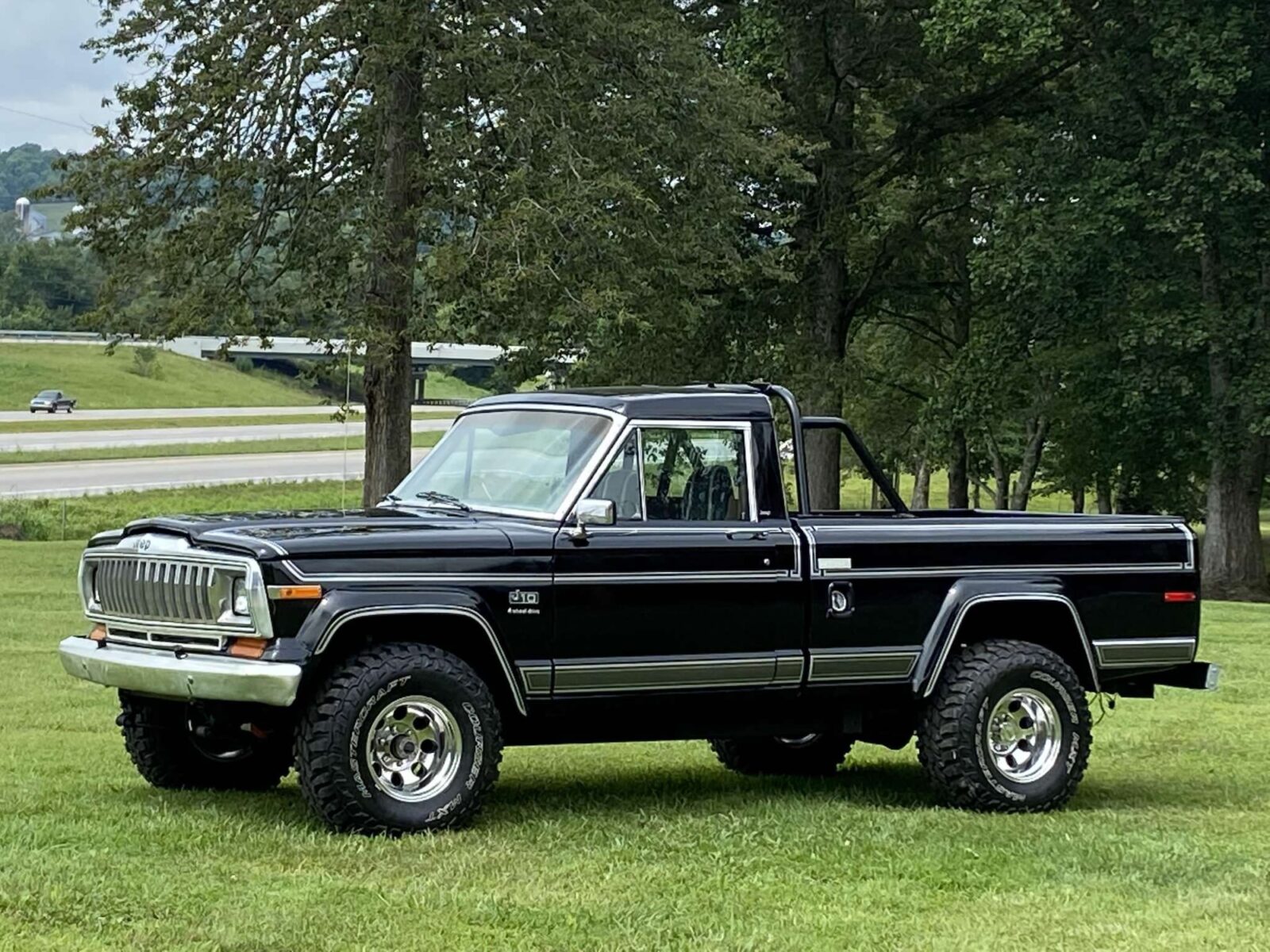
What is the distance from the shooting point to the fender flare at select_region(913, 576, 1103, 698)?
9.27 meters

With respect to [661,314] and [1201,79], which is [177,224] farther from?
[1201,79]

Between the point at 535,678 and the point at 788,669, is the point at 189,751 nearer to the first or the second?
the point at 535,678

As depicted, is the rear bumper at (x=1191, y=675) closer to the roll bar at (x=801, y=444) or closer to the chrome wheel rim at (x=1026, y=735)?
the chrome wheel rim at (x=1026, y=735)

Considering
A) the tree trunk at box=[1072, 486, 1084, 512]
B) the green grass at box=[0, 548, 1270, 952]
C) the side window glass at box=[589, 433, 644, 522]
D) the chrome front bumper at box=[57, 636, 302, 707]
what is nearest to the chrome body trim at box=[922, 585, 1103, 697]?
the green grass at box=[0, 548, 1270, 952]

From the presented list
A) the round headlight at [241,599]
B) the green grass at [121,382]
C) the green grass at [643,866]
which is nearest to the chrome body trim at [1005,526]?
the green grass at [643,866]

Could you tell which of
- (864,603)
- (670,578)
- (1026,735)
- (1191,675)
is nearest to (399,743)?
(670,578)

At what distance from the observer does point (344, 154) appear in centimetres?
2658

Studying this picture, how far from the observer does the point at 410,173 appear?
2517cm

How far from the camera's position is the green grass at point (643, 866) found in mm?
Result: 6230

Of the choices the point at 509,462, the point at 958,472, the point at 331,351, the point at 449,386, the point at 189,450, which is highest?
the point at 449,386

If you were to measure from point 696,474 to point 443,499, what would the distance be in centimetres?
131

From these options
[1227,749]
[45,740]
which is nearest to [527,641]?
[45,740]

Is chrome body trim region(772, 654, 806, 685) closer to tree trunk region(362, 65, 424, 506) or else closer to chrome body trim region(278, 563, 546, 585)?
chrome body trim region(278, 563, 546, 585)

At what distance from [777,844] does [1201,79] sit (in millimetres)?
24845
